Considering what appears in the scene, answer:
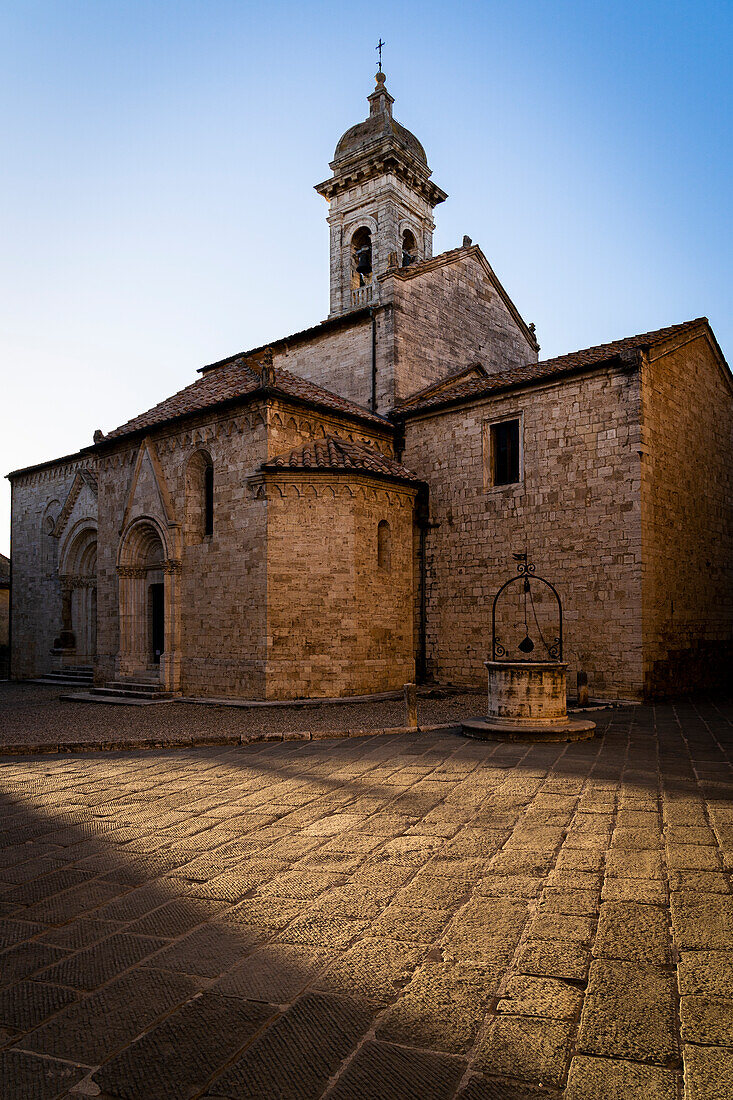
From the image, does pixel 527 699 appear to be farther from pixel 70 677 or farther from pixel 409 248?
pixel 409 248

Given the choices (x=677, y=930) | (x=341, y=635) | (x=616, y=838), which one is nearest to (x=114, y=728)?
(x=341, y=635)

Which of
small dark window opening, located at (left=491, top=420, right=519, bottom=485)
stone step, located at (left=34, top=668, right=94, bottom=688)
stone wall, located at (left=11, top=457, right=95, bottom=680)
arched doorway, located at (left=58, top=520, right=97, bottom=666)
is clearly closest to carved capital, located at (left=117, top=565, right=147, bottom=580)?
stone step, located at (left=34, top=668, right=94, bottom=688)

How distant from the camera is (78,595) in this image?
23766 millimetres

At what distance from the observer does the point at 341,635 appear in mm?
15023

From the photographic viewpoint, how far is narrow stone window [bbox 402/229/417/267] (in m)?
24.3

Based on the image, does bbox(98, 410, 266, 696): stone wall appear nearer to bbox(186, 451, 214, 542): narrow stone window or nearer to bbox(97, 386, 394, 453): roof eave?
bbox(186, 451, 214, 542): narrow stone window

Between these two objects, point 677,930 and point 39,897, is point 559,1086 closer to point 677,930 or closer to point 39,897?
point 677,930

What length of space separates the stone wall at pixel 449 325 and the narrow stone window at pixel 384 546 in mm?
4885

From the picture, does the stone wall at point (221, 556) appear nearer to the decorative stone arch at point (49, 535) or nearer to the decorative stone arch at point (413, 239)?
the decorative stone arch at point (49, 535)

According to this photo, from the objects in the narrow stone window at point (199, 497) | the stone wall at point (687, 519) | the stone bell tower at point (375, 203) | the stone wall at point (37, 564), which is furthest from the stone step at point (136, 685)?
the stone bell tower at point (375, 203)

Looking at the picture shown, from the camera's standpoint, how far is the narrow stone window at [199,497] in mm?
16938

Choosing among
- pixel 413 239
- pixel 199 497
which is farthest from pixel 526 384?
pixel 413 239

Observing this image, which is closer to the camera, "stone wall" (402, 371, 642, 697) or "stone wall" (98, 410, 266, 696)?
"stone wall" (402, 371, 642, 697)

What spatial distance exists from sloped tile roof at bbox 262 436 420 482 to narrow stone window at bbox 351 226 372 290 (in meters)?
10.2
